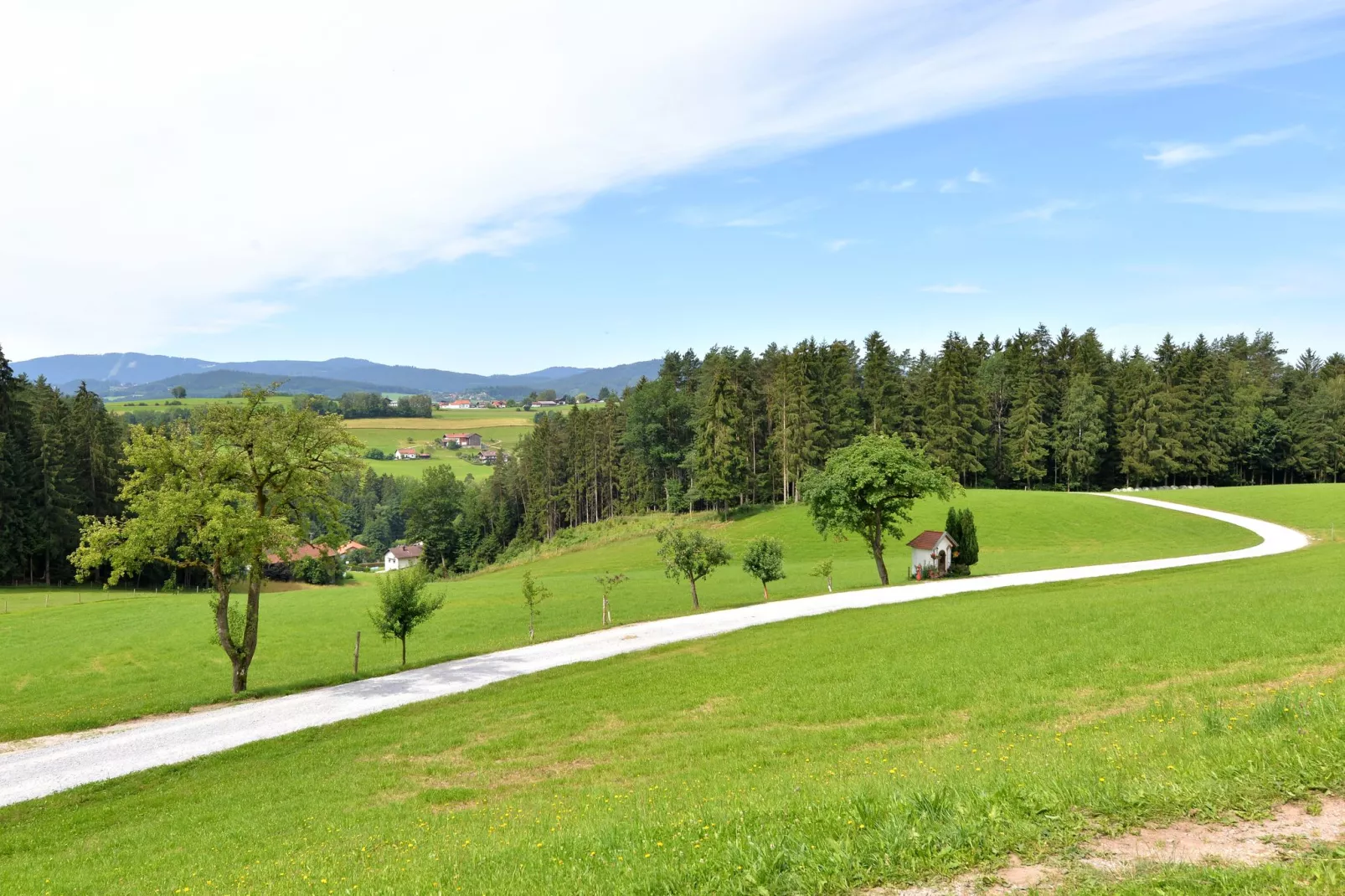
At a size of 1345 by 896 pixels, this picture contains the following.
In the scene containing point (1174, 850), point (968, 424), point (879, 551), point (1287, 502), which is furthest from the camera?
point (968, 424)

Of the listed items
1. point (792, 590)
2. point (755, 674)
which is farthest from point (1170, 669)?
point (792, 590)

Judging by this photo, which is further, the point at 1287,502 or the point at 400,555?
the point at 400,555

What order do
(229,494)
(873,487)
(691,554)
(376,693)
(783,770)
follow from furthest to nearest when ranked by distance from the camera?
(691,554)
(873,487)
(229,494)
(376,693)
(783,770)

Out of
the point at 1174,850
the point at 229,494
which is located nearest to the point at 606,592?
the point at 229,494

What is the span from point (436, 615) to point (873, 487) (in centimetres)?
2680

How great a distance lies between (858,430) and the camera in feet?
300

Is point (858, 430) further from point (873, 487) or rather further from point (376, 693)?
point (376, 693)

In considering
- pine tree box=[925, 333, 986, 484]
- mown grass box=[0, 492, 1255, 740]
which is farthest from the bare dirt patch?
pine tree box=[925, 333, 986, 484]

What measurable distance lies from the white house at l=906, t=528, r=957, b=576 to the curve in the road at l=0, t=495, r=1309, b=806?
2.99 meters

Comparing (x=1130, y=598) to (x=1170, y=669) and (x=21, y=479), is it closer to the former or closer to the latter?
(x=1170, y=669)

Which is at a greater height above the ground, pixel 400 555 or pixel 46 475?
pixel 46 475

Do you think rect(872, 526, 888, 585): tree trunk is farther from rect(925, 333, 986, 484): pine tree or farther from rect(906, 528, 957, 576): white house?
rect(925, 333, 986, 484): pine tree

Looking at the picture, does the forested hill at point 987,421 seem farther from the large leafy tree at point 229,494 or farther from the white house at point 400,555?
the large leafy tree at point 229,494

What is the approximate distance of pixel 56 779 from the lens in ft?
56.0
